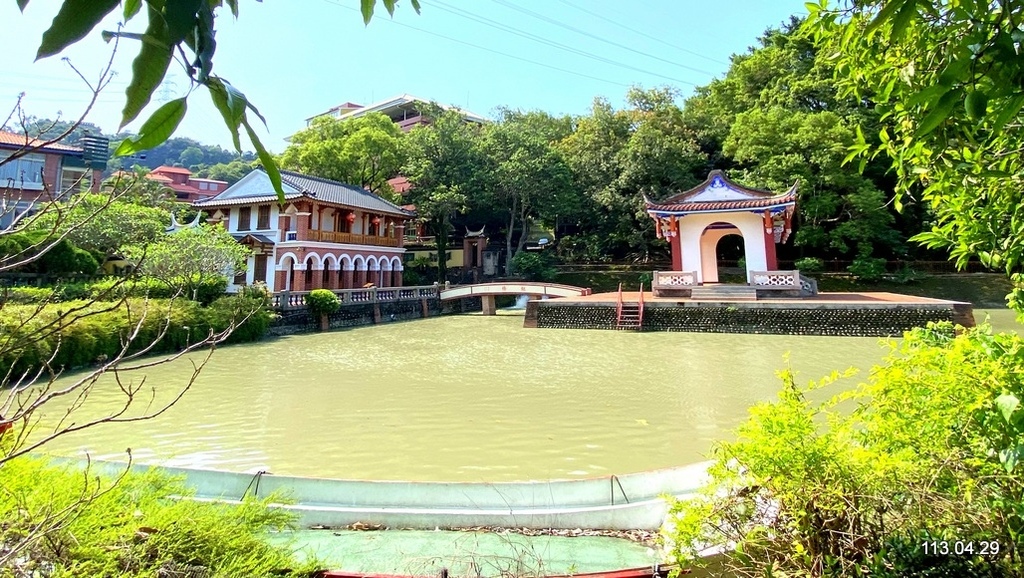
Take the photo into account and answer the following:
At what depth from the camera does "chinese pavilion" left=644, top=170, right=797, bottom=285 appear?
51.3 ft

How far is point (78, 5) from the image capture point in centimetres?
57

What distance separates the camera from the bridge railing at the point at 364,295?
15068 mm

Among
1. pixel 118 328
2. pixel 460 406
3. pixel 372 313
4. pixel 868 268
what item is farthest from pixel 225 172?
pixel 460 406

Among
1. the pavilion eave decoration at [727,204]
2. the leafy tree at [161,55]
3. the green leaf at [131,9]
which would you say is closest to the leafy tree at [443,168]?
the pavilion eave decoration at [727,204]

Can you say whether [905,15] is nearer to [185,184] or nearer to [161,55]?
[161,55]

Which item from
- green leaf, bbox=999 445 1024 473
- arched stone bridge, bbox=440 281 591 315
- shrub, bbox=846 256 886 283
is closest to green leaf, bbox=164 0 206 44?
green leaf, bbox=999 445 1024 473

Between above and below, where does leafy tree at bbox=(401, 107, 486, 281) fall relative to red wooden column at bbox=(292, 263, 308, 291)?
above

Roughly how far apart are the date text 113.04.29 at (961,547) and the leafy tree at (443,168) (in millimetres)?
23180

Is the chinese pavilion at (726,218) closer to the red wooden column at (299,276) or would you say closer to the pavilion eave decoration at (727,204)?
the pavilion eave decoration at (727,204)

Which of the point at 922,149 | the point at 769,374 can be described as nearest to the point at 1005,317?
the point at 769,374

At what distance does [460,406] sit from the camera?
6.78 m

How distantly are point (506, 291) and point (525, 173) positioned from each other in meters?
7.05

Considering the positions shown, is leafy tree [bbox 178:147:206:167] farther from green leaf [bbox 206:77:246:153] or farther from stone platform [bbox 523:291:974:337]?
green leaf [bbox 206:77:246:153]

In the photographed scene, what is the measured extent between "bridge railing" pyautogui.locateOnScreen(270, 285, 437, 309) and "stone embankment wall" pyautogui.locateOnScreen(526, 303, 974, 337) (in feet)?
18.6
